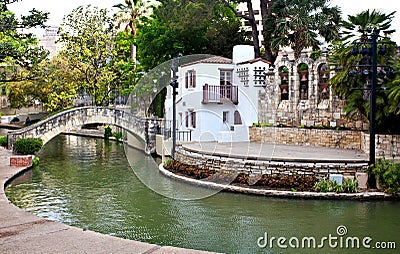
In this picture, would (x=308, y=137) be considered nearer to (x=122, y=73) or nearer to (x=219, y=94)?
(x=219, y=94)

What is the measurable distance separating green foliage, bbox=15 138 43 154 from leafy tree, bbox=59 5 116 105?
1118 cm

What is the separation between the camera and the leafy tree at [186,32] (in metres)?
31.1

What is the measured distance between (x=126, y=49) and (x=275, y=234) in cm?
2829

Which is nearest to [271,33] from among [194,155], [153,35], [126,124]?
[153,35]

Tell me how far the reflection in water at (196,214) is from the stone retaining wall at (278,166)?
1408mm

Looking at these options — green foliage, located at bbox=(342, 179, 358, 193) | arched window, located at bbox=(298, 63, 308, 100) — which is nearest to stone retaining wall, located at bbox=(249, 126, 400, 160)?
arched window, located at bbox=(298, 63, 308, 100)

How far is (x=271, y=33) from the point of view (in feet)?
102

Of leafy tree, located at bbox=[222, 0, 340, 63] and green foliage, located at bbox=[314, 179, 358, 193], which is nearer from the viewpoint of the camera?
green foliage, located at bbox=[314, 179, 358, 193]

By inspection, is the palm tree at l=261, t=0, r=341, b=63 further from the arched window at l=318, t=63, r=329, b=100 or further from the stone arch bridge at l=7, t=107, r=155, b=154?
the stone arch bridge at l=7, t=107, r=155, b=154

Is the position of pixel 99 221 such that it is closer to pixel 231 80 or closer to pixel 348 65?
pixel 348 65

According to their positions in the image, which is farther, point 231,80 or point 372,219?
point 231,80

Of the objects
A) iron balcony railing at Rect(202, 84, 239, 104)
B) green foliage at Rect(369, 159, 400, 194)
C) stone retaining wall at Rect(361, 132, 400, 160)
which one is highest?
iron balcony railing at Rect(202, 84, 239, 104)

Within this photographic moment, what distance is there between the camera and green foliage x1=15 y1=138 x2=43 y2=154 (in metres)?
23.1

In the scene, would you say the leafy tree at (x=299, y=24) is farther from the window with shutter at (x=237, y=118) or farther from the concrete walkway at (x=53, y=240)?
the concrete walkway at (x=53, y=240)
